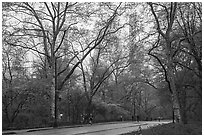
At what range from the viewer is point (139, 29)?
64.7 feet

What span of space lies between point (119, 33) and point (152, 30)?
971 cm

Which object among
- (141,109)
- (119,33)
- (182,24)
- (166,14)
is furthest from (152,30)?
(141,109)

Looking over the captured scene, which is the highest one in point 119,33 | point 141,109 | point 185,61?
point 119,33

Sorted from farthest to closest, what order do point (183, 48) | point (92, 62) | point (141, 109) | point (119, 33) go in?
point (141, 109) < point (92, 62) < point (119, 33) < point (183, 48)

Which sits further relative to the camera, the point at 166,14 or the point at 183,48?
the point at 183,48

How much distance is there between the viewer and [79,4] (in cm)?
2505

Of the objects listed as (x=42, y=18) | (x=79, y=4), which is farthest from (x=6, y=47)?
(x=79, y=4)

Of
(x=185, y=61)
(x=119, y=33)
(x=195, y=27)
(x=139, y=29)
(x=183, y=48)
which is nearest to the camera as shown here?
(x=139, y=29)

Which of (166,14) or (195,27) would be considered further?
(195,27)

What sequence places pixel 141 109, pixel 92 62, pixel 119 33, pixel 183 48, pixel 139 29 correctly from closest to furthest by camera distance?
pixel 139 29 < pixel 183 48 < pixel 119 33 < pixel 92 62 < pixel 141 109

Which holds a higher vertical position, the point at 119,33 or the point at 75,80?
the point at 119,33

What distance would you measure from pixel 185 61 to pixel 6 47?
16686mm

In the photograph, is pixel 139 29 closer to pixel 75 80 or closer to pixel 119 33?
pixel 119 33

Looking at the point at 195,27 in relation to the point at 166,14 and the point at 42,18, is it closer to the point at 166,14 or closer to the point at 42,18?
the point at 166,14
